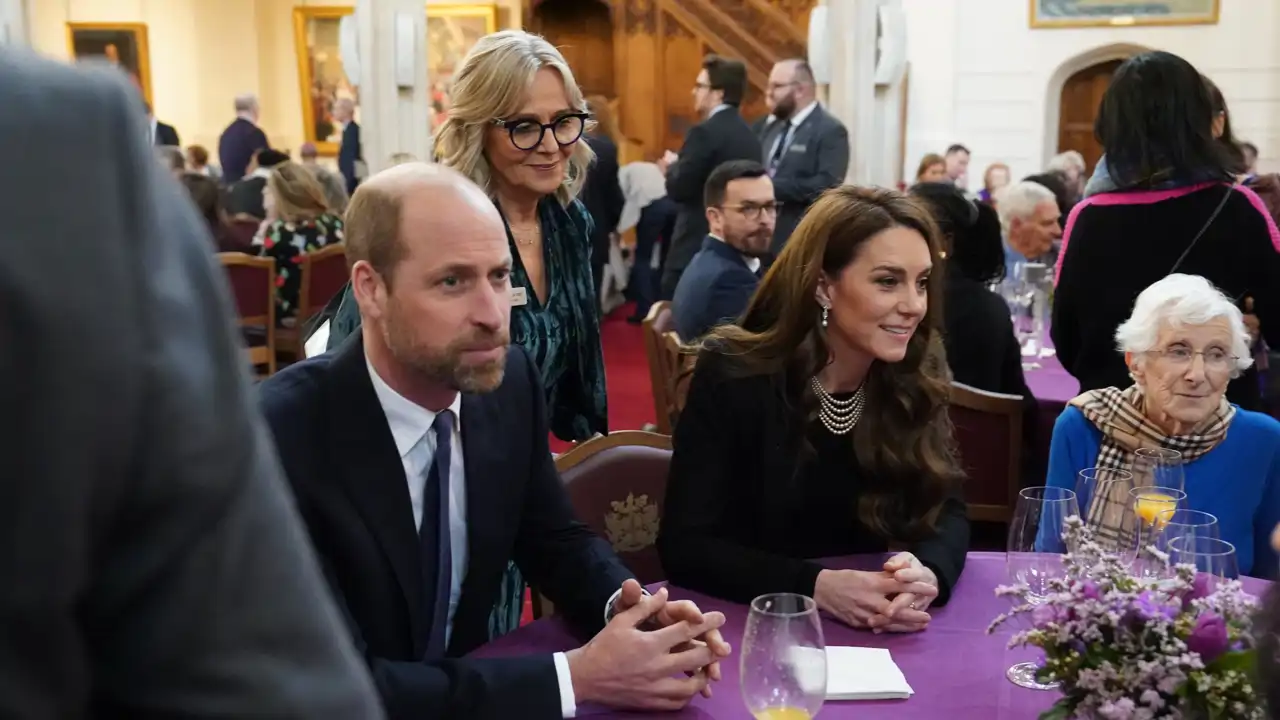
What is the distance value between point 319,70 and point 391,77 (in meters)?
6.66

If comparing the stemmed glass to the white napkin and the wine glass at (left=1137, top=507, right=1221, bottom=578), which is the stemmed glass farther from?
the white napkin

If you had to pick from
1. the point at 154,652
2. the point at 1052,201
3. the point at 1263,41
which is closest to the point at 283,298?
the point at 1052,201

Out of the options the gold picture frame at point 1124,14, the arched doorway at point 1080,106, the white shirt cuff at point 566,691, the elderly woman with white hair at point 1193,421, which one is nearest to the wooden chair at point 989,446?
the elderly woman with white hair at point 1193,421

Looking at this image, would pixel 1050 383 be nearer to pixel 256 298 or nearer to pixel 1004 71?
pixel 256 298

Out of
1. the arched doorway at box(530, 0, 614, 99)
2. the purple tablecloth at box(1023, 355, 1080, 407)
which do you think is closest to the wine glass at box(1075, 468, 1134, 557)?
the purple tablecloth at box(1023, 355, 1080, 407)

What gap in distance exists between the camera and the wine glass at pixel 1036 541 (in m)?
1.76

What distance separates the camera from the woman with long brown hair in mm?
2316

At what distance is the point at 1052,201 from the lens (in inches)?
206

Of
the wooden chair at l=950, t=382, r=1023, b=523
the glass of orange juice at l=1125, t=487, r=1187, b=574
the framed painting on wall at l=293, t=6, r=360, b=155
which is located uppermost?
the framed painting on wall at l=293, t=6, r=360, b=155

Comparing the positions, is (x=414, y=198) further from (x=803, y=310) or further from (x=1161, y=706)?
(x=1161, y=706)

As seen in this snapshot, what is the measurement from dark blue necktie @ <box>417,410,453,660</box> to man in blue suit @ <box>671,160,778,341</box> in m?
2.33

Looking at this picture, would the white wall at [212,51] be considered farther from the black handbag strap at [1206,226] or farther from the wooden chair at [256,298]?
the black handbag strap at [1206,226]

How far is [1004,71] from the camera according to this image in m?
11.7

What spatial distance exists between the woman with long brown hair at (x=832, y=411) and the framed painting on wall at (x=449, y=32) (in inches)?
460
